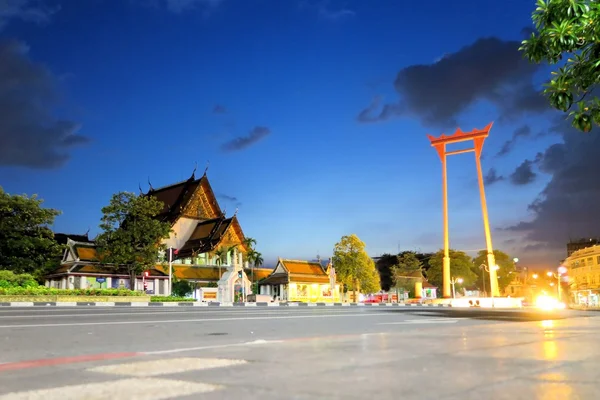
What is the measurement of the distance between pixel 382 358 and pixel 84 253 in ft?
169

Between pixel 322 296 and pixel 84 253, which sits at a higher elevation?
pixel 84 253

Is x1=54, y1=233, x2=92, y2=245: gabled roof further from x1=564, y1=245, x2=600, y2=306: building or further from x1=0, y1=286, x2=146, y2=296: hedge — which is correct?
x1=564, y1=245, x2=600, y2=306: building

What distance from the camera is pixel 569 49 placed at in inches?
240

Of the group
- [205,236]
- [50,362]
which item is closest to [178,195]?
[205,236]

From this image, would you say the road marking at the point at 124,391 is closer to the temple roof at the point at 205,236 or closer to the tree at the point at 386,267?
the temple roof at the point at 205,236

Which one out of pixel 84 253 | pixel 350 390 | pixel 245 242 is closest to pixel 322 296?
pixel 245 242

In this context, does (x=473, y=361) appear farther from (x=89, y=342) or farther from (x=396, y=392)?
(x=89, y=342)

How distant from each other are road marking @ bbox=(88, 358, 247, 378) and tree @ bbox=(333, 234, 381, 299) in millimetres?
57834

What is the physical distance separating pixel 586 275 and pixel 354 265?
42.1 meters

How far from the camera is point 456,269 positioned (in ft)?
293

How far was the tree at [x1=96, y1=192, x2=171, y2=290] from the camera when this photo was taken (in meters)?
46.6

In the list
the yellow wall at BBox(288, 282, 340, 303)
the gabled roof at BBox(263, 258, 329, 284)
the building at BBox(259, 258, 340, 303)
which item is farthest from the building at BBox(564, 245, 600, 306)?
the gabled roof at BBox(263, 258, 329, 284)

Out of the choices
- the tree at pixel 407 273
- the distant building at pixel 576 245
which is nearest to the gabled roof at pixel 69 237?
the tree at pixel 407 273

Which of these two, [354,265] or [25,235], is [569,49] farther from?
[354,265]
